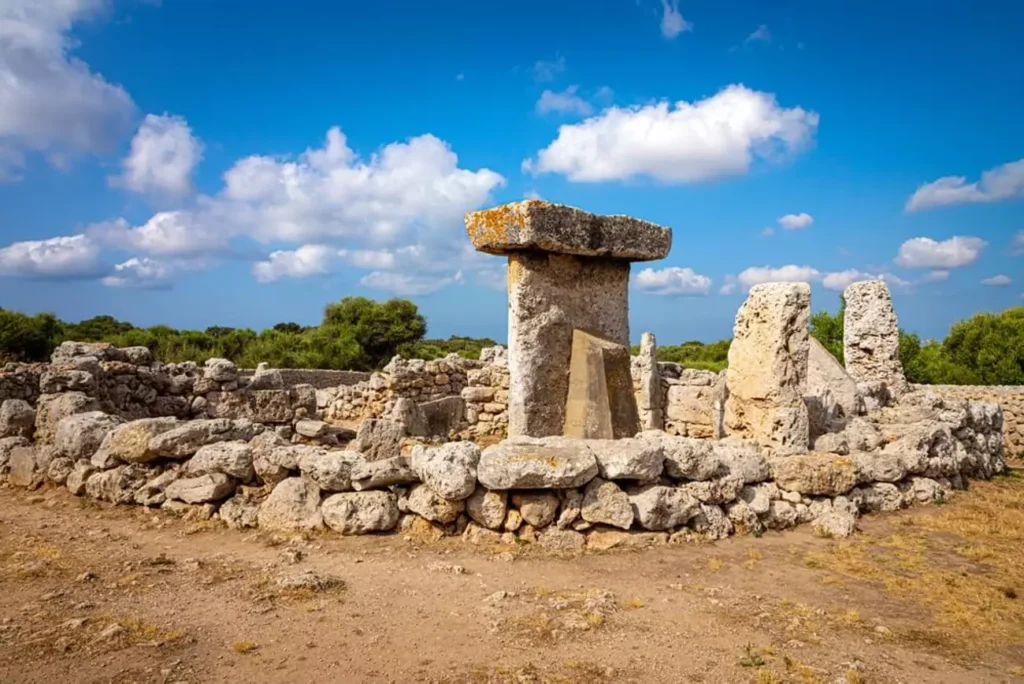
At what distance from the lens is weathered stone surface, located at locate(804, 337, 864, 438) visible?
24.5ft

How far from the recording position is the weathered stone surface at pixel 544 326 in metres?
6.86

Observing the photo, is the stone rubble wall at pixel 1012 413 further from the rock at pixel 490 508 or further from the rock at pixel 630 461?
the rock at pixel 490 508

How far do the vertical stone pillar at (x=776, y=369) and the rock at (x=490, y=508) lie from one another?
3.08 metres

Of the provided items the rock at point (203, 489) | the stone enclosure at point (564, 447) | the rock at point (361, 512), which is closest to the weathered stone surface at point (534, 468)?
the stone enclosure at point (564, 447)

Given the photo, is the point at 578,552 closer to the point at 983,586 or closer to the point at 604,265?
the point at 983,586

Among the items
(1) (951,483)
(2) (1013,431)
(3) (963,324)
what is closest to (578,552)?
(1) (951,483)

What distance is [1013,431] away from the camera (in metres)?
14.7

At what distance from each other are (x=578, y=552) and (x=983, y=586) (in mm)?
2691

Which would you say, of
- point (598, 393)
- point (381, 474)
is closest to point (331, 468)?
point (381, 474)

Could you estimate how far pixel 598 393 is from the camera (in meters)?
6.97

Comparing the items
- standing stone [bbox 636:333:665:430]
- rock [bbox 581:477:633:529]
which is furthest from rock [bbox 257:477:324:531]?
standing stone [bbox 636:333:665:430]

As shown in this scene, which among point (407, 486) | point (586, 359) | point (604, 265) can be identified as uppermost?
point (604, 265)

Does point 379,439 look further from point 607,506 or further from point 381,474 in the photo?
point 607,506

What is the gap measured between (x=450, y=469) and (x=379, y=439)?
153 cm
